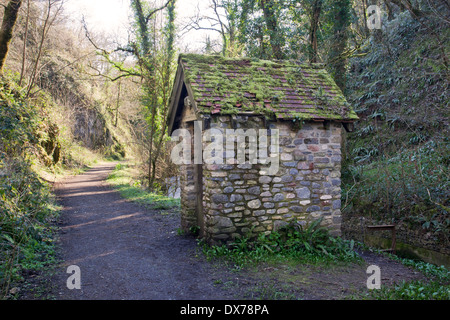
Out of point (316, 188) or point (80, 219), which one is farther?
point (80, 219)

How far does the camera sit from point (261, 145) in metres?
6.28

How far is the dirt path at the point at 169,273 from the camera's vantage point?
4.68 meters

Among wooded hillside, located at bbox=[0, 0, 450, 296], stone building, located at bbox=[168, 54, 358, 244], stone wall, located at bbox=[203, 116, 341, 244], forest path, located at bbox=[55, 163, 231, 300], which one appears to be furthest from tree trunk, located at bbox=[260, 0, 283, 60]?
forest path, located at bbox=[55, 163, 231, 300]

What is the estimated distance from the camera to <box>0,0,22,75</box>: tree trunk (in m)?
8.63

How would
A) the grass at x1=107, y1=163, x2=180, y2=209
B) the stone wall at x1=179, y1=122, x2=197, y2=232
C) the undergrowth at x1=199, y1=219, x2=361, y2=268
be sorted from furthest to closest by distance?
the grass at x1=107, y1=163, x2=180, y2=209
the stone wall at x1=179, y1=122, x2=197, y2=232
the undergrowth at x1=199, y1=219, x2=361, y2=268

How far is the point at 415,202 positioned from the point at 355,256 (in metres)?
2.92

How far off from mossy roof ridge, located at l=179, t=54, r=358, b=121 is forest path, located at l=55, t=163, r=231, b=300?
2909mm

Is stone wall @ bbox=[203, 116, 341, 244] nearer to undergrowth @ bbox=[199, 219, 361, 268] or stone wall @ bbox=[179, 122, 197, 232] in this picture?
undergrowth @ bbox=[199, 219, 361, 268]

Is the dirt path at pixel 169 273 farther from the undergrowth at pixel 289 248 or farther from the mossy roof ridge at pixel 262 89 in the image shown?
the mossy roof ridge at pixel 262 89

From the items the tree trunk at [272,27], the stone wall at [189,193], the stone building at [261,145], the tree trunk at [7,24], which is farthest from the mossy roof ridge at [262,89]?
the tree trunk at [7,24]

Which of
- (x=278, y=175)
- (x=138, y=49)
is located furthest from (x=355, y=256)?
(x=138, y=49)

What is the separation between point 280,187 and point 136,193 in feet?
28.7

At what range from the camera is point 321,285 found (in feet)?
16.3
